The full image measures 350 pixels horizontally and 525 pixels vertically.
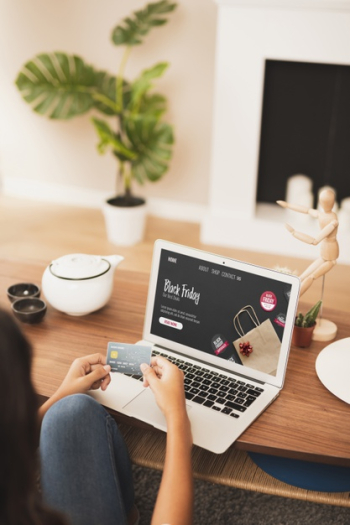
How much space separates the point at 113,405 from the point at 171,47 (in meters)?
2.90

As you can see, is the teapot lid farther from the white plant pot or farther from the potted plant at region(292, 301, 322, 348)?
the white plant pot

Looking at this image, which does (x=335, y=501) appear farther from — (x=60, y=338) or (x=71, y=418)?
(x=60, y=338)

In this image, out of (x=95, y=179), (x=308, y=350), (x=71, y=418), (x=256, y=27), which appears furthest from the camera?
(x=95, y=179)

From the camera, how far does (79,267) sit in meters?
1.75

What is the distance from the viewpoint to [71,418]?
1296 mm

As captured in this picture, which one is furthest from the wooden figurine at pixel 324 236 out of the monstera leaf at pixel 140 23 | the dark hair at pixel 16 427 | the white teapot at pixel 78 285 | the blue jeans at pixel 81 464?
the monstera leaf at pixel 140 23

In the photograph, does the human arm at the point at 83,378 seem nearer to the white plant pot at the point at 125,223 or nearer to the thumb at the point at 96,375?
the thumb at the point at 96,375

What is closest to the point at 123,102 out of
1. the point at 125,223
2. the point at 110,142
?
the point at 110,142

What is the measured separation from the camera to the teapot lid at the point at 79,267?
1.74 meters

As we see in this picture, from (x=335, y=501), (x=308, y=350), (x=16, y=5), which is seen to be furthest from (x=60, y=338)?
(x=16, y=5)

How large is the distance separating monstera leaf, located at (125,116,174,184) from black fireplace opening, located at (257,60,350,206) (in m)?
0.64

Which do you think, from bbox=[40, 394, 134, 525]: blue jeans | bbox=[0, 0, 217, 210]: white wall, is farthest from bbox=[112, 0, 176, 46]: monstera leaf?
bbox=[40, 394, 134, 525]: blue jeans

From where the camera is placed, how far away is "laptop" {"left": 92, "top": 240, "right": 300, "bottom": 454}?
1409 mm

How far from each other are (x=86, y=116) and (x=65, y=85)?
1.62 feet
